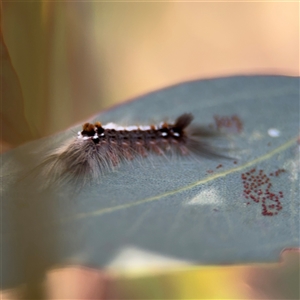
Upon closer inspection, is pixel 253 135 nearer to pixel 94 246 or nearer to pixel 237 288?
pixel 237 288

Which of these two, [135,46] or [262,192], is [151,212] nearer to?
[262,192]

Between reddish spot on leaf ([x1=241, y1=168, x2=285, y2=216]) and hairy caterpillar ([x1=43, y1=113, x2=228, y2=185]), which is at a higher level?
hairy caterpillar ([x1=43, y1=113, x2=228, y2=185])

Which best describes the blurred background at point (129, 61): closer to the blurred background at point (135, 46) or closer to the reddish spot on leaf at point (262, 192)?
the blurred background at point (135, 46)

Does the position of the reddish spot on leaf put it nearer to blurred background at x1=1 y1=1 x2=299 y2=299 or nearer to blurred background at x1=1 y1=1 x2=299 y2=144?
blurred background at x1=1 y1=1 x2=299 y2=299

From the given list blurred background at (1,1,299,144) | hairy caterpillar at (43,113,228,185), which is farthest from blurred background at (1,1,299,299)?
hairy caterpillar at (43,113,228,185)

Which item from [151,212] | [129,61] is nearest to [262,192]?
[151,212]

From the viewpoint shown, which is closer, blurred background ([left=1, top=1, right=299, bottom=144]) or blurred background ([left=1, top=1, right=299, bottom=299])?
blurred background ([left=1, top=1, right=299, bottom=299])

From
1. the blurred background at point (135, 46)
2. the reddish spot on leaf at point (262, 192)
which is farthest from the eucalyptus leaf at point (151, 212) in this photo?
the blurred background at point (135, 46)
